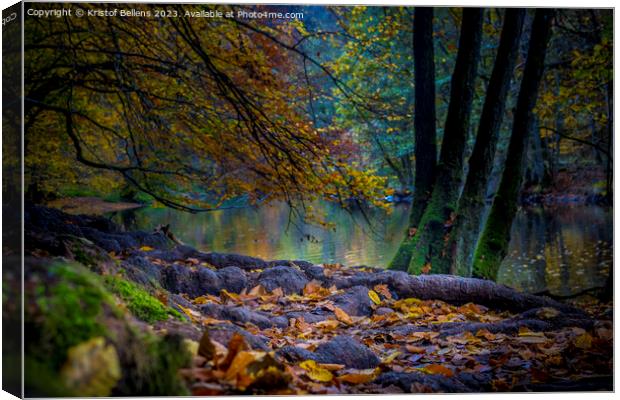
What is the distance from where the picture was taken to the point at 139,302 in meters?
3.42

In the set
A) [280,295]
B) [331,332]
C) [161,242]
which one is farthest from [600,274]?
[161,242]

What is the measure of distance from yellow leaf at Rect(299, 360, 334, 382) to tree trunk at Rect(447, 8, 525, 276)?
289 centimetres

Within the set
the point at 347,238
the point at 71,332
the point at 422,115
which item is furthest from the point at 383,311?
the point at 71,332

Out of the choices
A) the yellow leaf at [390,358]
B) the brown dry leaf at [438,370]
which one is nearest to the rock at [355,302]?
the yellow leaf at [390,358]

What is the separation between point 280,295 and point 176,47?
211 cm

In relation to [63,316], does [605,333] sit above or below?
below

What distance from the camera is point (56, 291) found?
7.48ft

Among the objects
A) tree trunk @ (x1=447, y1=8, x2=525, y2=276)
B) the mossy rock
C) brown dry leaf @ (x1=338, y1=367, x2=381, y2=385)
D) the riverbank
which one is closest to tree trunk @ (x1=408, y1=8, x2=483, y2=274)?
tree trunk @ (x1=447, y1=8, x2=525, y2=276)

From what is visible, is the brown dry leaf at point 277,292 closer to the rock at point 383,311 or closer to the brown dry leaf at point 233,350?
the rock at point 383,311

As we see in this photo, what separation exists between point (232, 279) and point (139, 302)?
71.1 inches

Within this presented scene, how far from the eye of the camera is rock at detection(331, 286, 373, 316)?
5.05 meters

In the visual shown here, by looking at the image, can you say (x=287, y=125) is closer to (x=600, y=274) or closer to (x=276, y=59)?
(x=276, y=59)

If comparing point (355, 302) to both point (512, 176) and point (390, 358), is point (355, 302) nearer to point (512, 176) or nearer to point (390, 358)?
point (390, 358)

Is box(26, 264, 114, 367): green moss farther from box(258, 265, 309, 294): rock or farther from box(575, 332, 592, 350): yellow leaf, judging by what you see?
box(575, 332, 592, 350): yellow leaf
